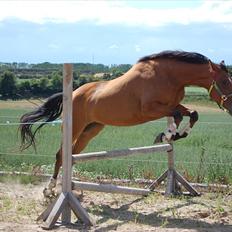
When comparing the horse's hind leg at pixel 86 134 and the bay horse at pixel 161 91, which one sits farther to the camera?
the horse's hind leg at pixel 86 134

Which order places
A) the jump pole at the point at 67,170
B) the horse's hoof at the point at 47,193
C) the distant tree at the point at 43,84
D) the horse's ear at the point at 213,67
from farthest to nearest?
the distant tree at the point at 43,84
the horse's hoof at the point at 47,193
the horse's ear at the point at 213,67
the jump pole at the point at 67,170

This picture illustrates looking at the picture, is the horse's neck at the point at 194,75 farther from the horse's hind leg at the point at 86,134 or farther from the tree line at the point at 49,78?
the tree line at the point at 49,78

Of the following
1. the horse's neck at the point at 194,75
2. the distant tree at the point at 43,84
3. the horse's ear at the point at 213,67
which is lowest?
the distant tree at the point at 43,84

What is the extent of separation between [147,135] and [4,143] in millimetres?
5788

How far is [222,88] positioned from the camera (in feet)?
20.7

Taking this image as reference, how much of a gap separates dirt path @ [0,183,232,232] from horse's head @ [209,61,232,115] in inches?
52.0

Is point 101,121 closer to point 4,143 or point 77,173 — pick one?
point 77,173

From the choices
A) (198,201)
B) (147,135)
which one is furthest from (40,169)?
(147,135)

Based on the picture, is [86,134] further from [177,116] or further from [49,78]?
[49,78]

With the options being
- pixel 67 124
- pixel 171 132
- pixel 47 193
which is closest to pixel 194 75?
pixel 171 132

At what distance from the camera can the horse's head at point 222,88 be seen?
6.32 meters


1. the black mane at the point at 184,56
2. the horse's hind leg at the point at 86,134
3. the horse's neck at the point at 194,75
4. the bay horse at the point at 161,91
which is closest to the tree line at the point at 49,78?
the horse's hind leg at the point at 86,134

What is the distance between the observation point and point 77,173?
898cm

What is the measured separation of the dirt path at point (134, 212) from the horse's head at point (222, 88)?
1.32 m
